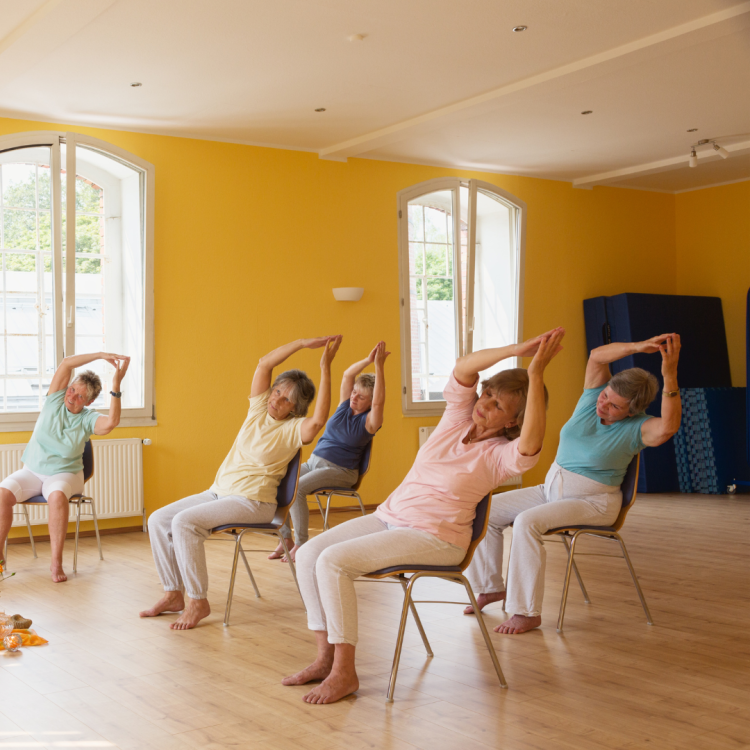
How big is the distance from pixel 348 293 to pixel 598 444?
3.72 meters

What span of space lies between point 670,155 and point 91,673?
661 centimetres

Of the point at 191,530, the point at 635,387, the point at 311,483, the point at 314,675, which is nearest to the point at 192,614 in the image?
the point at 191,530

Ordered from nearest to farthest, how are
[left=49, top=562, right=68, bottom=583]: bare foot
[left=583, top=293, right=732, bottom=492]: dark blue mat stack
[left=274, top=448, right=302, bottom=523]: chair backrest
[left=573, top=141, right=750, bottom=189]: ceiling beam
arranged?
1. [left=274, top=448, right=302, bottom=523]: chair backrest
2. [left=49, top=562, right=68, bottom=583]: bare foot
3. [left=573, top=141, right=750, bottom=189]: ceiling beam
4. [left=583, top=293, right=732, bottom=492]: dark blue mat stack

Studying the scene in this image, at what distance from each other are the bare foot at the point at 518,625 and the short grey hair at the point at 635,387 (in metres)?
1.01

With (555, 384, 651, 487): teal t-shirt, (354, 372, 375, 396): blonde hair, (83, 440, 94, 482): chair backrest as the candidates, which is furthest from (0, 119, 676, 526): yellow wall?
(555, 384, 651, 487): teal t-shirt

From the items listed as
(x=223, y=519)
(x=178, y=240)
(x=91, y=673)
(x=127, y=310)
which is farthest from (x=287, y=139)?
(x=91, y=673)

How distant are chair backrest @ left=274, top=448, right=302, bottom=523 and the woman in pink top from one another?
86 cm

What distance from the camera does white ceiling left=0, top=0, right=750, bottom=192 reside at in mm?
4398

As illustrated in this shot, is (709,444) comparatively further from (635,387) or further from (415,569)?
(415,569)

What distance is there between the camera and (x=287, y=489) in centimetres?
402

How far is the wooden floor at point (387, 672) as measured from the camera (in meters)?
2.62

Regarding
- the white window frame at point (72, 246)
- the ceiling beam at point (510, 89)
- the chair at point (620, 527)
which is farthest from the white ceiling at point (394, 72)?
the chair at point (620, 527)

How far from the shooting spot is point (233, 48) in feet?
15.9

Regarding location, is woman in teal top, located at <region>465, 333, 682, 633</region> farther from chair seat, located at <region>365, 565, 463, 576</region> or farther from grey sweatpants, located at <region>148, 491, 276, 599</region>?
grey sweatpants, located at <region>148, 491, 276, 599</region>
